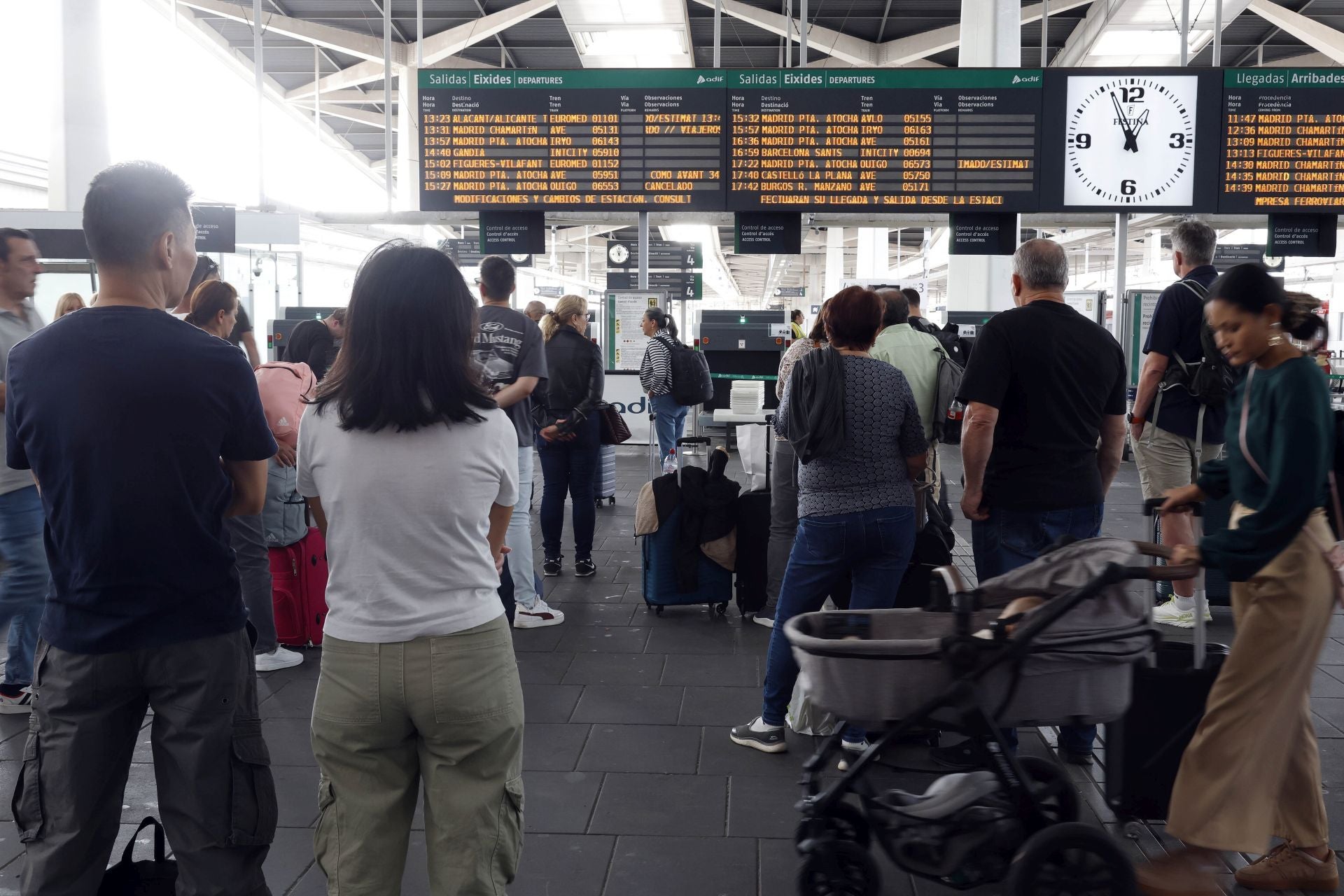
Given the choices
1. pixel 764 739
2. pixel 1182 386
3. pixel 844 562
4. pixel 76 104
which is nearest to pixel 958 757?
pixel 764 739

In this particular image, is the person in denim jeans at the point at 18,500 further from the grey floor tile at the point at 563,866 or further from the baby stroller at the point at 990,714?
the baby stroller at the point at 990,714

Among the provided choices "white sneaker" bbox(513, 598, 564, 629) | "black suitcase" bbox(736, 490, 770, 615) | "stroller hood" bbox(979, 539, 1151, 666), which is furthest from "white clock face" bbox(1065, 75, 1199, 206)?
"stroller hood" bbox(979, 539, 1151, 666)

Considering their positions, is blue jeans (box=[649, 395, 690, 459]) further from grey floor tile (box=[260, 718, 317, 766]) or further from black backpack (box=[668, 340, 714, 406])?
grey floor tile (box=[260, 718, 317, 766])

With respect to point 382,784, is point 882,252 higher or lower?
higher

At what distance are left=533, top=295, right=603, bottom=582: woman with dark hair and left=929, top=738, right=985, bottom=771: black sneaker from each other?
2940mm

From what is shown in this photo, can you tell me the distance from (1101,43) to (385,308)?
51.7 feet

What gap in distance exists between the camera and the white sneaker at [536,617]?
5.31m

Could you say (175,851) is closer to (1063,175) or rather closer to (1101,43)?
(1063,175)

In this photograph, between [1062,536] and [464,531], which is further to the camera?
[1062,536]

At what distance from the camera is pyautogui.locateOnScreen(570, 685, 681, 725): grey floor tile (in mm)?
4008

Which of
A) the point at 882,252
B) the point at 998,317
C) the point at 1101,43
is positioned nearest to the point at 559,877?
the point at 998,317

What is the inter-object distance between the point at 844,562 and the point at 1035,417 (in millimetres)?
742

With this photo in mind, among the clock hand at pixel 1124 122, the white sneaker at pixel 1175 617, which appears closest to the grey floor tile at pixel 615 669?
the white sneaker at pixel 1175 617

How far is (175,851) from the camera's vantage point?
1991 mm
